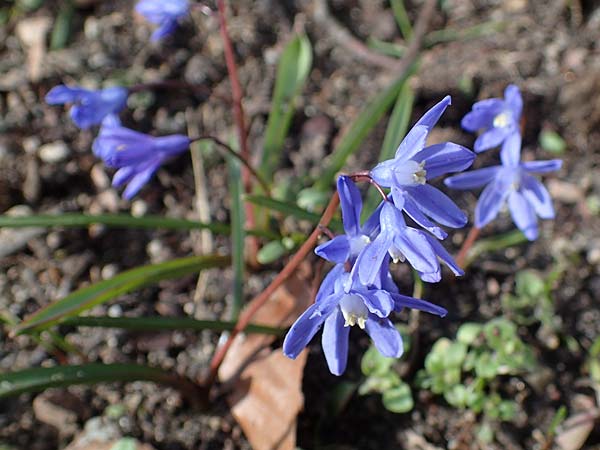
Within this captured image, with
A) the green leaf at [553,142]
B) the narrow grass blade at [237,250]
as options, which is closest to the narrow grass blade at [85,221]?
the narrow grass blade at [237,250]

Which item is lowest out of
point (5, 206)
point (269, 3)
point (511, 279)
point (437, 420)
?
point (437, 420)

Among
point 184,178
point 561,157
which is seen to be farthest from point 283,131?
point 561,157

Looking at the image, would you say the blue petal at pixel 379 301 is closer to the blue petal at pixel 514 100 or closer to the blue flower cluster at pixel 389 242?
the blue flower cluster at pixel 389 242

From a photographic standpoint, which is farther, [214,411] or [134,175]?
[214,411]

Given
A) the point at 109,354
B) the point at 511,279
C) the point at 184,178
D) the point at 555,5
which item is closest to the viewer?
the point at 109,354

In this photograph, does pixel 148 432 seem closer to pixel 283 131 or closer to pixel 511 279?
pixel 283 131
